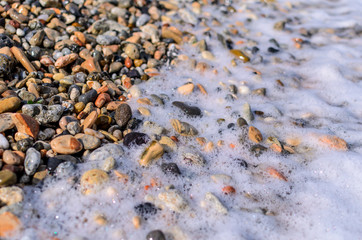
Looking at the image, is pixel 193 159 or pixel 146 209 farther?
pixel 193 159

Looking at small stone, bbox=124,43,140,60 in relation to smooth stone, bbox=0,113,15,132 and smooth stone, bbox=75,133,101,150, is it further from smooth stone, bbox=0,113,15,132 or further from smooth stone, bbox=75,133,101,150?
smooth stone, bbox=0,113,15,132

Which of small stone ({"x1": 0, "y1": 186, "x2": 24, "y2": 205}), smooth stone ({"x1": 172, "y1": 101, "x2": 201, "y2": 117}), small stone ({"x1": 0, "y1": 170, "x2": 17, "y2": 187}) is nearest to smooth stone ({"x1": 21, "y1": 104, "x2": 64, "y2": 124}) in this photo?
small stone ({"x1": 0, "y1": 170, "x2": 17, "y2": 187})

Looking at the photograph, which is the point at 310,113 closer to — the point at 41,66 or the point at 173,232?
the point at 173,232

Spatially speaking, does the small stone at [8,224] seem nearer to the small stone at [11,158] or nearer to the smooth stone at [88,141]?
the small stone at [11,158]

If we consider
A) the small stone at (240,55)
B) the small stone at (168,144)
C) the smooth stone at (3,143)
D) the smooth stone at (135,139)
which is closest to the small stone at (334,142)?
the small stone at (168,144)

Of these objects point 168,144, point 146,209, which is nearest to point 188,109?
point 168,144

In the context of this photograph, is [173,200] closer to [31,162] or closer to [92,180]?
[92,180]
